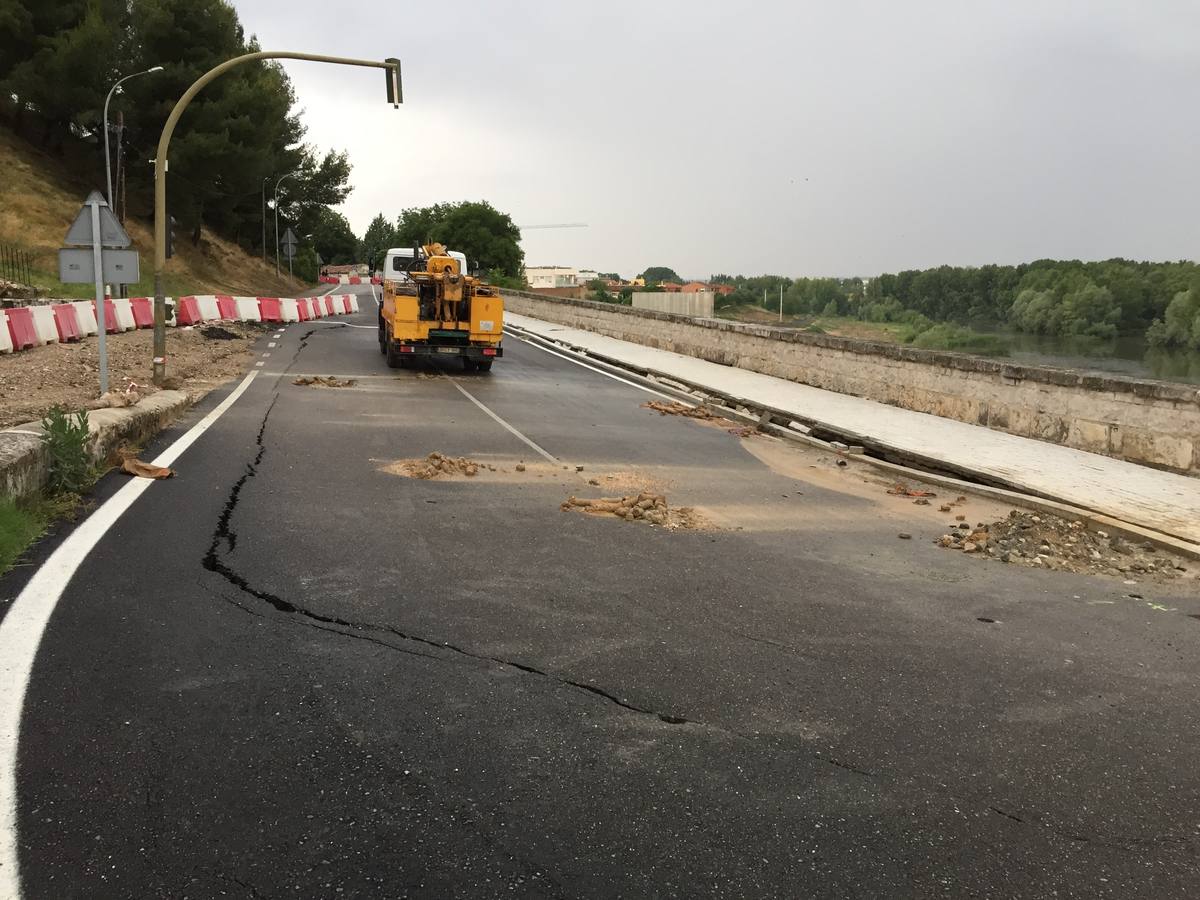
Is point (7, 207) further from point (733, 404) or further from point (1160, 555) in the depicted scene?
point (1160, 555)

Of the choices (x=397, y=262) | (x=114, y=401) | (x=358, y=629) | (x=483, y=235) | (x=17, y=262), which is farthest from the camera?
(x=483, y=235)

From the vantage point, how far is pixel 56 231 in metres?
43.0

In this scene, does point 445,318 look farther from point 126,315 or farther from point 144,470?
point 144,470

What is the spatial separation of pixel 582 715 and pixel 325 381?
13173 millimetres

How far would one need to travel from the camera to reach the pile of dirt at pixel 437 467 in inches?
344

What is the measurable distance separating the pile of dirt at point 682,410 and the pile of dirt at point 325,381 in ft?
17.1

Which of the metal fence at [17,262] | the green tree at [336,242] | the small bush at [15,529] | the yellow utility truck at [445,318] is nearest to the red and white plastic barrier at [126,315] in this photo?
the yellow utility truck at [445,318]

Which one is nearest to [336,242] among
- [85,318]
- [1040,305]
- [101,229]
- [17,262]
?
[17,262]

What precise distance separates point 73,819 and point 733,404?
13.8 meters

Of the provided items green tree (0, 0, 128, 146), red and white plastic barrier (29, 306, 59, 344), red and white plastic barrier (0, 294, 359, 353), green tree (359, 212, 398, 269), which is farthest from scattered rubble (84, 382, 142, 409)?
green tree (359, 212, 398, 269)

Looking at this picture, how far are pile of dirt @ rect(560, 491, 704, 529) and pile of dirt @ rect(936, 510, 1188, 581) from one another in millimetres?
2098

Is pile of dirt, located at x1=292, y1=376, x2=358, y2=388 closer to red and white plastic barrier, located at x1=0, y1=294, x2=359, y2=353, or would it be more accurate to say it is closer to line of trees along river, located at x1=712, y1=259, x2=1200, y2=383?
red and white plastic barrier, located at x1=0, y1=294, x2=359, y2=353

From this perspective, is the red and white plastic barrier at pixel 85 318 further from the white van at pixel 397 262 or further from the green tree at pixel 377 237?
Result: the green tree at pixel 377 237

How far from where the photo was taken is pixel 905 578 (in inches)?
244
